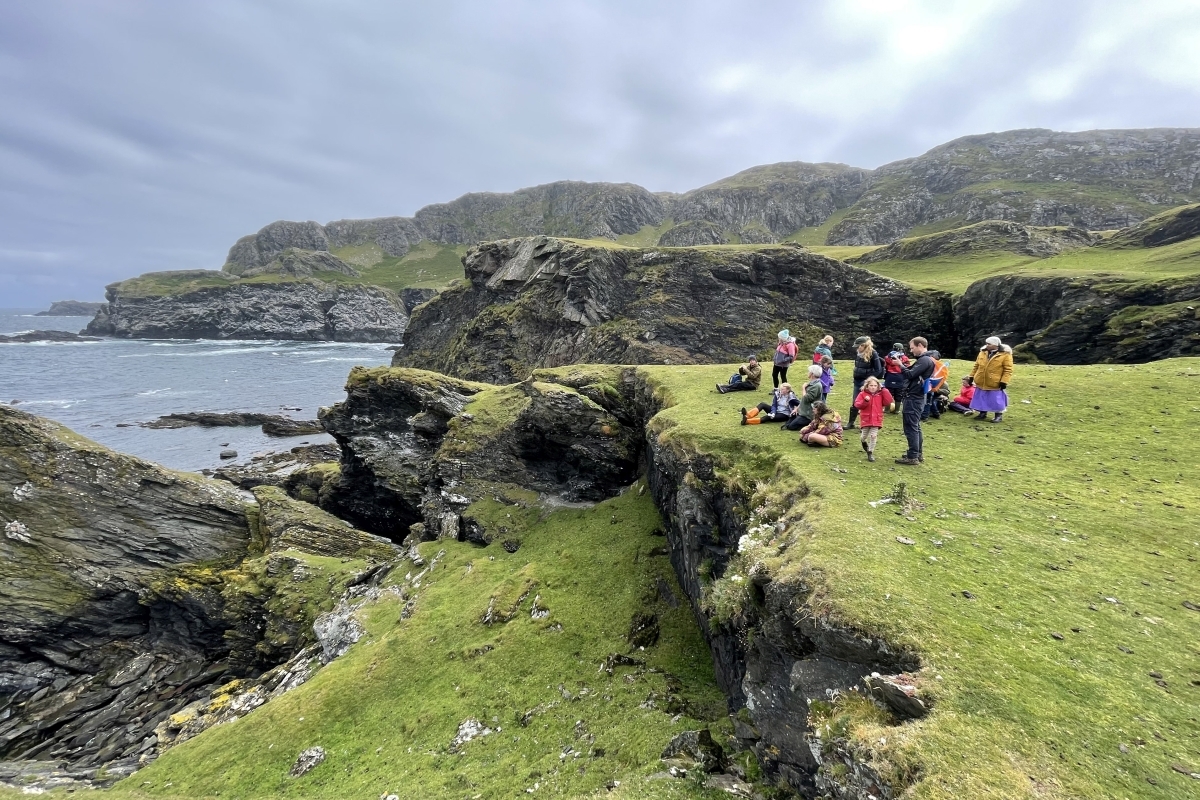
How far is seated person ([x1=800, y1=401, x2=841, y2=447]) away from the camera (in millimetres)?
15078

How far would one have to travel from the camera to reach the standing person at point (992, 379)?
53.3ft

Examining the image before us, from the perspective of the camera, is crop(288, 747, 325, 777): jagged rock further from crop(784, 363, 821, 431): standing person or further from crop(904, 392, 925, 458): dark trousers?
crop(904, 392, 925, 458): dark trousers

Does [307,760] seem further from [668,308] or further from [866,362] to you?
[668,308]

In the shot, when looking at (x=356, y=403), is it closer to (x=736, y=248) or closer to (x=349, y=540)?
(x=349, y=540)

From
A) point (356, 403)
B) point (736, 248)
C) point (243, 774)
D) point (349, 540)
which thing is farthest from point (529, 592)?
point (736, 248)

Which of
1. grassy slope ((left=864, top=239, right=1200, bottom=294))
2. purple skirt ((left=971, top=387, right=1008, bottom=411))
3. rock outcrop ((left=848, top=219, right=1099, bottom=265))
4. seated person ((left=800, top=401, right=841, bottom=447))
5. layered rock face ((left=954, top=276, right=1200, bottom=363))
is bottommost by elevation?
seated person ((left=800, top=401, right=841, bottom=447))

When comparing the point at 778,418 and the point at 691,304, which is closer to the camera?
the point at 778,418

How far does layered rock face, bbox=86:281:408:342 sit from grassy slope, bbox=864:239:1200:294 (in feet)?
579

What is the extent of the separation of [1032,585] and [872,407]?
6.07 metres

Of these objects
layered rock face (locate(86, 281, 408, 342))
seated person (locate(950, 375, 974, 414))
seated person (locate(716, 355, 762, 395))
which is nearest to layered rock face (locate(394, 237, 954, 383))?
seated person (locate(950, 375, 974, 414))

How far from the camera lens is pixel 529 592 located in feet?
62.8

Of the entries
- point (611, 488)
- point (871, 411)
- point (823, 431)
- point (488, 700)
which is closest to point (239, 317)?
point (611, 488)

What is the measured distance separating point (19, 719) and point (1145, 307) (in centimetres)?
6115

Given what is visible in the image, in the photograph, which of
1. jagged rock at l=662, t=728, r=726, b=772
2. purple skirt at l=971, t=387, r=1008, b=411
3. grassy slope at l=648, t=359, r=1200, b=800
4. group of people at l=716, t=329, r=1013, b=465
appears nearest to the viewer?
grassy slope at l=648, t=359, r=1200, b=800
